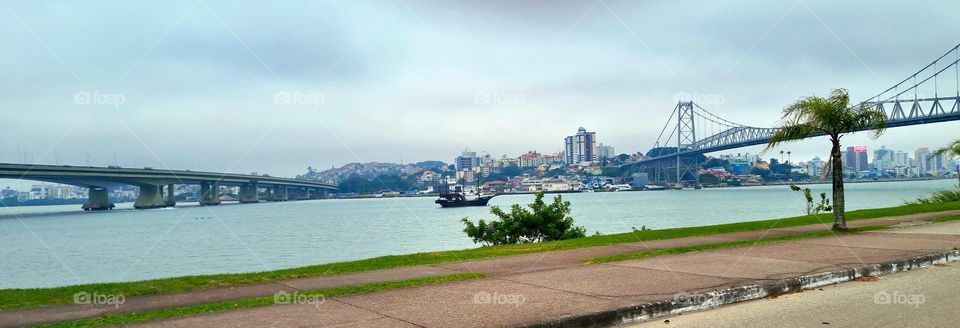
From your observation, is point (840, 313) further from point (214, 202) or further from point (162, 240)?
point (214, 202)

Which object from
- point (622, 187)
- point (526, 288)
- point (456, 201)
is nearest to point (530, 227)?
point (526, 288)

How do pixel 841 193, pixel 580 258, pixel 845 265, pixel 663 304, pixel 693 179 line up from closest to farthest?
pixel 663 304 < pixel 845 265 < pixel 580 258 < pixel 841 193 < pixel 693 179

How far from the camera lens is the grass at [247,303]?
6843mm

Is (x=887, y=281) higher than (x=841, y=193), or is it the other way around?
(x=841, y=193)

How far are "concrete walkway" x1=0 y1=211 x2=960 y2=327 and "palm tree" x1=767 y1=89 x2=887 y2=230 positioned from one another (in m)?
3.02

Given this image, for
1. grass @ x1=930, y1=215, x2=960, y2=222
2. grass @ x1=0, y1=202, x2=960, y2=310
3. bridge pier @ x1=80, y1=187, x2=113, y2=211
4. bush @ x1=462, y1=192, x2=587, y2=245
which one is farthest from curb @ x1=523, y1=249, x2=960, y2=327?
bridge pier @ x1=80, y1=187, x2=113, y2=211

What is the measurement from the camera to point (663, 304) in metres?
7.27

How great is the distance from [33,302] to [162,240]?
44.4m

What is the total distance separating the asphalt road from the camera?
6.57 metres

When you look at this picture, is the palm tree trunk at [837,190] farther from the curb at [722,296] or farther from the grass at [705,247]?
the curb at [722,296]

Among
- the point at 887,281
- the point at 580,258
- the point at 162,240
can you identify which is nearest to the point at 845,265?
the point at 887,281

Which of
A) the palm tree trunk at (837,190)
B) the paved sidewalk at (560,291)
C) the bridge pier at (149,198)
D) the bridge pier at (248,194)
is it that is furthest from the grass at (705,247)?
the bridge pier at (248,194)

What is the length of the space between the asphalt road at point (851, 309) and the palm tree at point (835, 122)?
7.64 meters

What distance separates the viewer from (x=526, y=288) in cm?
844
